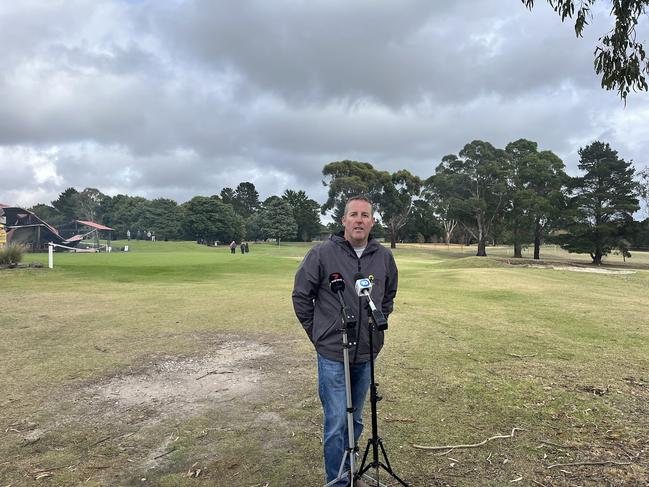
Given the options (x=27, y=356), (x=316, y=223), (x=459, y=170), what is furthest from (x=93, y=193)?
(x=27, y=356)

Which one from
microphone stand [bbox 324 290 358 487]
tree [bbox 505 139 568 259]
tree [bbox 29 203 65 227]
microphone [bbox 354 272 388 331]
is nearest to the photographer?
microphone [bbox 354 272 388 331]

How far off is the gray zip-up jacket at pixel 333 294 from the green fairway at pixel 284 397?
132cm

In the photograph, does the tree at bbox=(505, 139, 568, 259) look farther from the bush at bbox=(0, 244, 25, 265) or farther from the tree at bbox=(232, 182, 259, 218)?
the tree at bbox=(232, 182, 259, 218)

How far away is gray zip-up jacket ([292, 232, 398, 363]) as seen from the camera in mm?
3307

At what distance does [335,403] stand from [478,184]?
173 feet

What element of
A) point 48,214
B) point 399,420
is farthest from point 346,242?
point 48,214

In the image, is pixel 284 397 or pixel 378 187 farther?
pixel 378 187

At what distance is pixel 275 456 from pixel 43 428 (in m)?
2.61

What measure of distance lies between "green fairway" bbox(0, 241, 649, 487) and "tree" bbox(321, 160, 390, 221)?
60582 millimetres

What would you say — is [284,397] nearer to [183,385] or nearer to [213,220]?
[183,385]

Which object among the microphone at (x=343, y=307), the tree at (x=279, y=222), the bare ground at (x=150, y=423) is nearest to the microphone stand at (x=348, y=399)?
the microphone at (x=343, y=307)

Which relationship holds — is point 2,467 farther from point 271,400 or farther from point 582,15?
point 582,15

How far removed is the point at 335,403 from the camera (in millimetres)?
3330

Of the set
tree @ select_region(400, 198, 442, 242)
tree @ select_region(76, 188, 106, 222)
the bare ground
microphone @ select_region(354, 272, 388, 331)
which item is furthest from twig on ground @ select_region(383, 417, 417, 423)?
tree @ select_region(76, 188, 106, 222)
